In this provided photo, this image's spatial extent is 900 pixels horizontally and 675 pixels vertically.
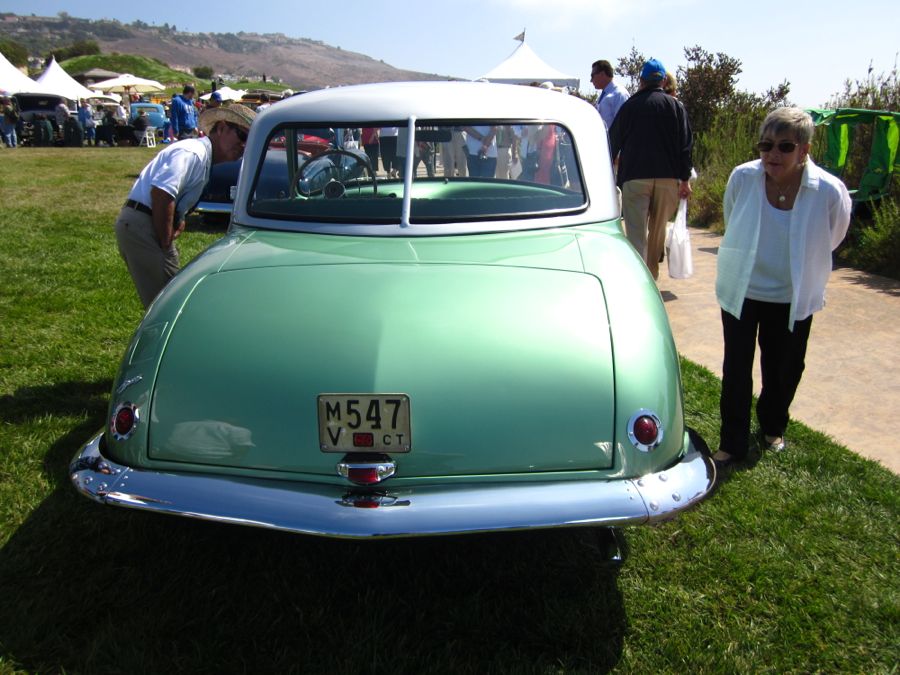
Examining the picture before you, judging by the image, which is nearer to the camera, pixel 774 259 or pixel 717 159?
pixel 774 259

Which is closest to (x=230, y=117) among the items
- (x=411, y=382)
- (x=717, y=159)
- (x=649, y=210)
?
(x=411, y=382)

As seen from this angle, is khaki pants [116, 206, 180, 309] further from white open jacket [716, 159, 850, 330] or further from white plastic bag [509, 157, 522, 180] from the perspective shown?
white open jacket [716, 159, 850, 330]

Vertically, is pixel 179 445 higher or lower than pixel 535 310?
lower

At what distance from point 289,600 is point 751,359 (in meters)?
2.42

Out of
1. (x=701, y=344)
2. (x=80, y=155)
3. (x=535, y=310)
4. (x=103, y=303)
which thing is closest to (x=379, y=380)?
(x=535, y=310)

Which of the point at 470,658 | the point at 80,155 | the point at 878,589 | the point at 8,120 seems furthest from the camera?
the point at 8,120

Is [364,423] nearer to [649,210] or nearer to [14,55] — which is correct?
[649,210]

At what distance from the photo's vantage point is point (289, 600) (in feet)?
8.84

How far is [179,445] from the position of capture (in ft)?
7.68

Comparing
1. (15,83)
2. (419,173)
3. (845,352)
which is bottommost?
(845,352)

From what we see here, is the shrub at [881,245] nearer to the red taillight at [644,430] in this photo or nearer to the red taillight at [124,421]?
the red taillight at [644,430]

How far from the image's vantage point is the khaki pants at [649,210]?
20.7 ft

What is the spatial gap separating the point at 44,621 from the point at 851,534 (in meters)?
3.14

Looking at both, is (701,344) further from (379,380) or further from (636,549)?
(379,380)
